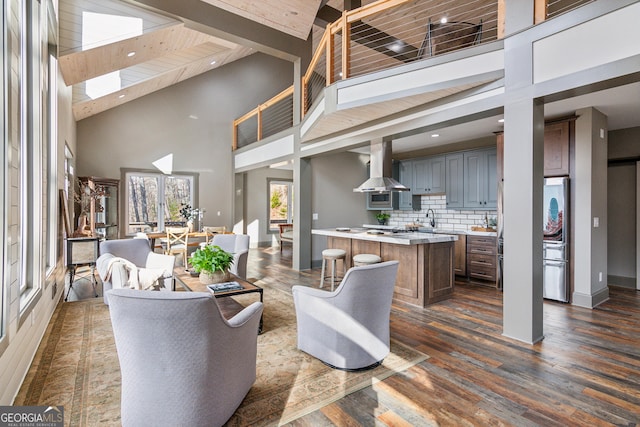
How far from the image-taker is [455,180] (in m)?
6.34

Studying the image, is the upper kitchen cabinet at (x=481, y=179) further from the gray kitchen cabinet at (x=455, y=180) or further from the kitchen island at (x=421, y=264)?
the kitchen island at (x=421, y=264)

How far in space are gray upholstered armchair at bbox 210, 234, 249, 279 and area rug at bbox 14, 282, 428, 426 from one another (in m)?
1.38

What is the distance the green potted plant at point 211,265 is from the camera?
3324 millimetres

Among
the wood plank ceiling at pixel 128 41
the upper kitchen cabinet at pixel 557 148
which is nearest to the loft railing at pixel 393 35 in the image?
the wood plank ceiling at pixel 128 41

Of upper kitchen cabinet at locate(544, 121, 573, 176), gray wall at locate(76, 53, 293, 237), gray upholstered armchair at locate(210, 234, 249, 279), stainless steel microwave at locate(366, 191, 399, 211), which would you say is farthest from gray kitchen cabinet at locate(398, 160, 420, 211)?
gray wall at locate(76, 53, 293, 237)

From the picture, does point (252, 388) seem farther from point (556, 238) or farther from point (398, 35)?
point (398, 35)

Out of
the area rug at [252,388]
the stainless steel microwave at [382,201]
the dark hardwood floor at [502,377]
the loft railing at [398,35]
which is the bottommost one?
the dark hardwood floor at [502,377]

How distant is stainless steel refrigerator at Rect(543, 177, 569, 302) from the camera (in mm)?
4328

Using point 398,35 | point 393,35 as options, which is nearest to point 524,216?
point 393,35

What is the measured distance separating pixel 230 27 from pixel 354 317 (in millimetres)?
4983

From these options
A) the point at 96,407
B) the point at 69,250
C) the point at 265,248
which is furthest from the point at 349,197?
the point at 96,407

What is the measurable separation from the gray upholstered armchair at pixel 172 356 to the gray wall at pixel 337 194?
510cm

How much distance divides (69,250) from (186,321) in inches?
164

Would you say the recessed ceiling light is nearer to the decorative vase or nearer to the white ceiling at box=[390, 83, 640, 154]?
the white ceiling at box=[390, 83, 640, 154]
